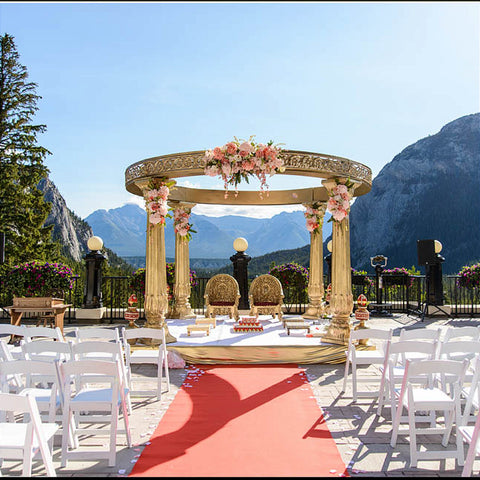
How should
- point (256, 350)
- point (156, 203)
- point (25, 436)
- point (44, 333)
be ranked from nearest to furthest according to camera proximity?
point (25, 436) < point (44, 333) < point (256, 350) < point (156, 203)

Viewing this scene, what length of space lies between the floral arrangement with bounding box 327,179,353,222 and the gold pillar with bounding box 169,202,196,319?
4.15m

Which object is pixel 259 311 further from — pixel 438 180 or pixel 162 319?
pixel 438 180

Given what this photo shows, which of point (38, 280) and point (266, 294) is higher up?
point (38, 280)

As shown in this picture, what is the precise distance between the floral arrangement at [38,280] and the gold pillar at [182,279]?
260 cm

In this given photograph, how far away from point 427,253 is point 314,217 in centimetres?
383

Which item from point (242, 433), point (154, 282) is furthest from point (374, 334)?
point (154, 282)

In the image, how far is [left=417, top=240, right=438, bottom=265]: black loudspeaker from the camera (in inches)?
459

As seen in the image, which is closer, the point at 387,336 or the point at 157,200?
the point at 387,336

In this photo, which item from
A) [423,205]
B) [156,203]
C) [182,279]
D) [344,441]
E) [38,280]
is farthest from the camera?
[423,205]

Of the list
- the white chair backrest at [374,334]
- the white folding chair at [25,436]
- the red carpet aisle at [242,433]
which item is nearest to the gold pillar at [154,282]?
the red carpet aisle at [242,433]

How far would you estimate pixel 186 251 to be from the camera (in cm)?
1047

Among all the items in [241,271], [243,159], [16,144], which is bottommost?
[241,271]

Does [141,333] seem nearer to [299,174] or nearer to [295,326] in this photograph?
[299,174]

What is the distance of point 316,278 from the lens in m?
10.1
